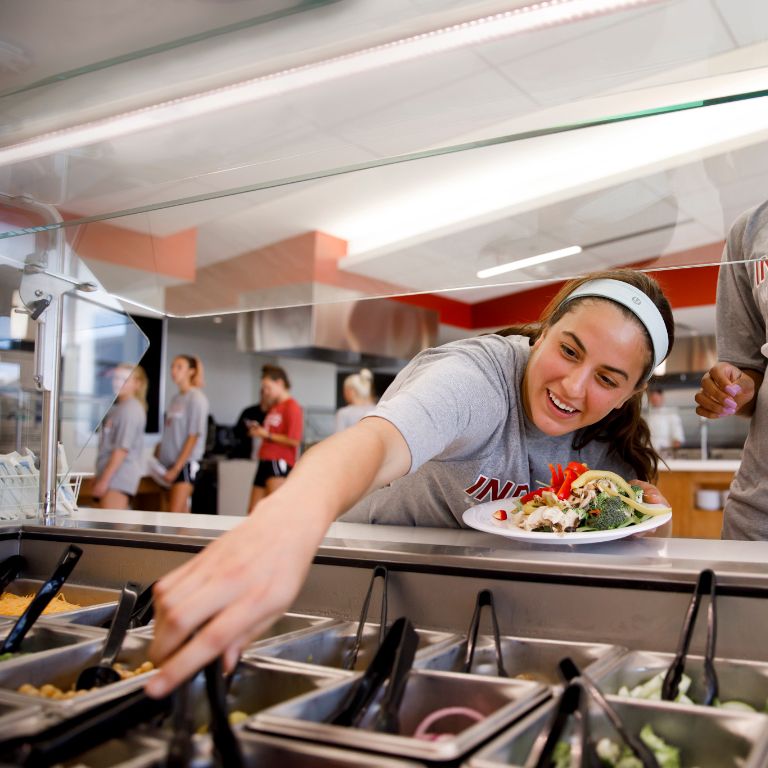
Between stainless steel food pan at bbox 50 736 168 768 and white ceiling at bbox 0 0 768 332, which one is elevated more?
white ceiling at bbox 0 0 768 332

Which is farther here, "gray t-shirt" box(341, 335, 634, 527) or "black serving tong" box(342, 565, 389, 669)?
"gray t-shirt" box(341, 335, 634, 527)

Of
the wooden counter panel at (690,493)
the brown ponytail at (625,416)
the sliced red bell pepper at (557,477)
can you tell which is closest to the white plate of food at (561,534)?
the sliced red bell pepper at (557,477)

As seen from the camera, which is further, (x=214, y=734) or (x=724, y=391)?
(x=724, y=391)

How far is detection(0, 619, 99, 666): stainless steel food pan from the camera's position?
113cm

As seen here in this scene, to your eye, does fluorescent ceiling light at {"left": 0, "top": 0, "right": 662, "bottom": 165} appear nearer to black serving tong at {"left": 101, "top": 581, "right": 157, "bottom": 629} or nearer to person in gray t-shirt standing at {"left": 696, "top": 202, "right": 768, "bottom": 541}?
black serving tong at {"left": 101, "top": 581, "right": 157, "bottom": 629}

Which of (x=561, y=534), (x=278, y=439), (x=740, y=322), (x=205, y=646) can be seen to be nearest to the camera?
Result: (x=205, y=646)

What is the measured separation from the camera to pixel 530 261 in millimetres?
1381

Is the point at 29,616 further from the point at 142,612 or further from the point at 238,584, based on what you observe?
the point at 238,584

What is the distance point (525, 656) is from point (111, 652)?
57 centimetres

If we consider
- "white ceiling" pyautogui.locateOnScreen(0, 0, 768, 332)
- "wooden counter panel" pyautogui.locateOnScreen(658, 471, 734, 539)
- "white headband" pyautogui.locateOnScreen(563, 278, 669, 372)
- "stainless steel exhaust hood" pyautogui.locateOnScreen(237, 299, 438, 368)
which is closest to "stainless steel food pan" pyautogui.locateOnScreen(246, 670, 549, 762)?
"white ceiling" pyautogui.locateOnScreen(0, 0, 768, 332)

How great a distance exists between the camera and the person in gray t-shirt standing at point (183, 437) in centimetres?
564

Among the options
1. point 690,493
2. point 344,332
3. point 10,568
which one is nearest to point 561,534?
point 10,568

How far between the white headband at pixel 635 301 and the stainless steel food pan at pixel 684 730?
31.3 inches

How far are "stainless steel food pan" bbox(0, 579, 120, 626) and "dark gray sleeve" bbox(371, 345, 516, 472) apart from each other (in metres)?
0.59
